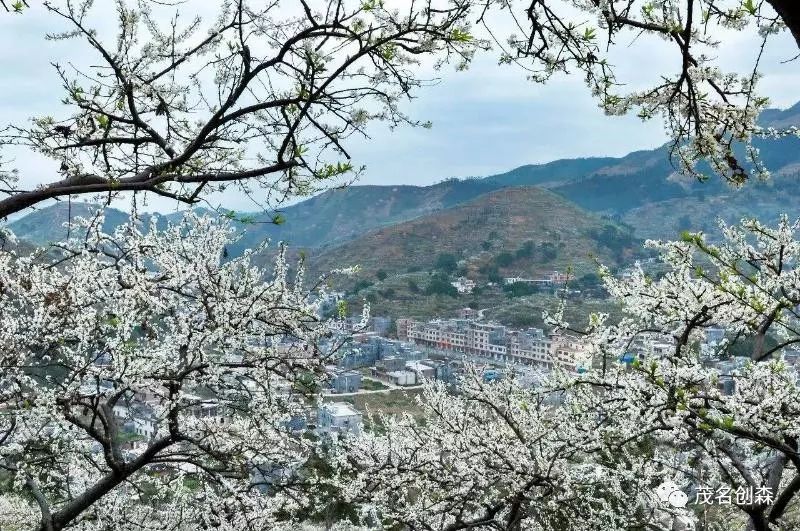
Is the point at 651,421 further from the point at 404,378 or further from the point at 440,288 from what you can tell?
the point at 440,288

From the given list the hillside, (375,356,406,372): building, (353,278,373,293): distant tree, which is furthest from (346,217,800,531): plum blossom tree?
the hillside

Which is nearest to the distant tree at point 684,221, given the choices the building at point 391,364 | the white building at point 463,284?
the white building at point 463,284

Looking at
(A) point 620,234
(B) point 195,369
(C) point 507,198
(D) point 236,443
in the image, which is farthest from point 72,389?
(C) point 507,198

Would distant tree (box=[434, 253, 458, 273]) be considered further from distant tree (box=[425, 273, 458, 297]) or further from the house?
the house

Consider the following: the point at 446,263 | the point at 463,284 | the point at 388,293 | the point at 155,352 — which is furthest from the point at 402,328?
the point at 155,352

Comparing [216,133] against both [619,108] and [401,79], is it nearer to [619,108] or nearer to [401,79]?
[401,79]

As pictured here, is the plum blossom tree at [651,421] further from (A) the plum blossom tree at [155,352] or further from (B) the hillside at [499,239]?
(B) the hillside at [499,239]
